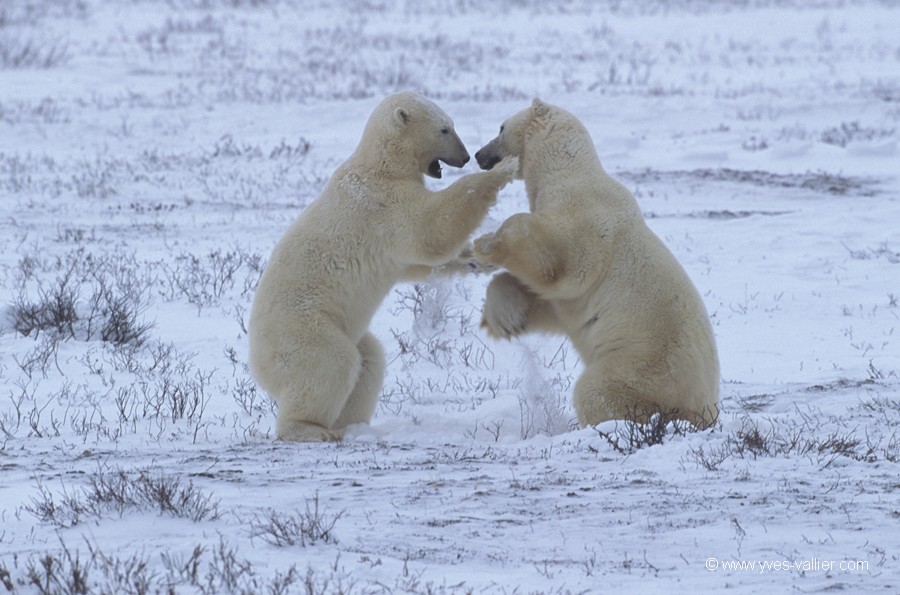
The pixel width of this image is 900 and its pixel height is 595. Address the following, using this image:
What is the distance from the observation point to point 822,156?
48.8ft

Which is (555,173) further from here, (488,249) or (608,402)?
(608,402)

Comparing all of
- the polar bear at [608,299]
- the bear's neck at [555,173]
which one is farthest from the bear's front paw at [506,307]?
the bear's neck at [555,173]

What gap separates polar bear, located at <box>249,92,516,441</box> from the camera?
565cm

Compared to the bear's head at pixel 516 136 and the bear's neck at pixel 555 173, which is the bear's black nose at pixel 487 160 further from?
the bear's neck at pixel 555 173

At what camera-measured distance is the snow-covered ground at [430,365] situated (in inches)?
141

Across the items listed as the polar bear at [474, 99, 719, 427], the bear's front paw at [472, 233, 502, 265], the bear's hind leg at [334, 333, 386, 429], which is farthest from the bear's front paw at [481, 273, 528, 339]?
the bear's hind leg at [334, 333, 386, 429]

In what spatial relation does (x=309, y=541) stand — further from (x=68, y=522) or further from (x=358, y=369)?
(x=358, y=369)

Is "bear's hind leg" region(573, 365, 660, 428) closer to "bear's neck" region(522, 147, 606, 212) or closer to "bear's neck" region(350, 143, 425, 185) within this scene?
"bear's neck" region(522, 147, 606, 212)

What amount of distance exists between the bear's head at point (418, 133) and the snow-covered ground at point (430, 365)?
0.54m

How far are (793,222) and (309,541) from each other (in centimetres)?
903

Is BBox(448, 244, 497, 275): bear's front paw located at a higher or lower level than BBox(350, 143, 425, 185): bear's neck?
lower

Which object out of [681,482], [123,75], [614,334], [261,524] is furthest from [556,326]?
[123,75]

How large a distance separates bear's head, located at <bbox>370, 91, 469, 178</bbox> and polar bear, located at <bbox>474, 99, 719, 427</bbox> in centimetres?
66

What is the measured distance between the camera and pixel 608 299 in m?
5.63
